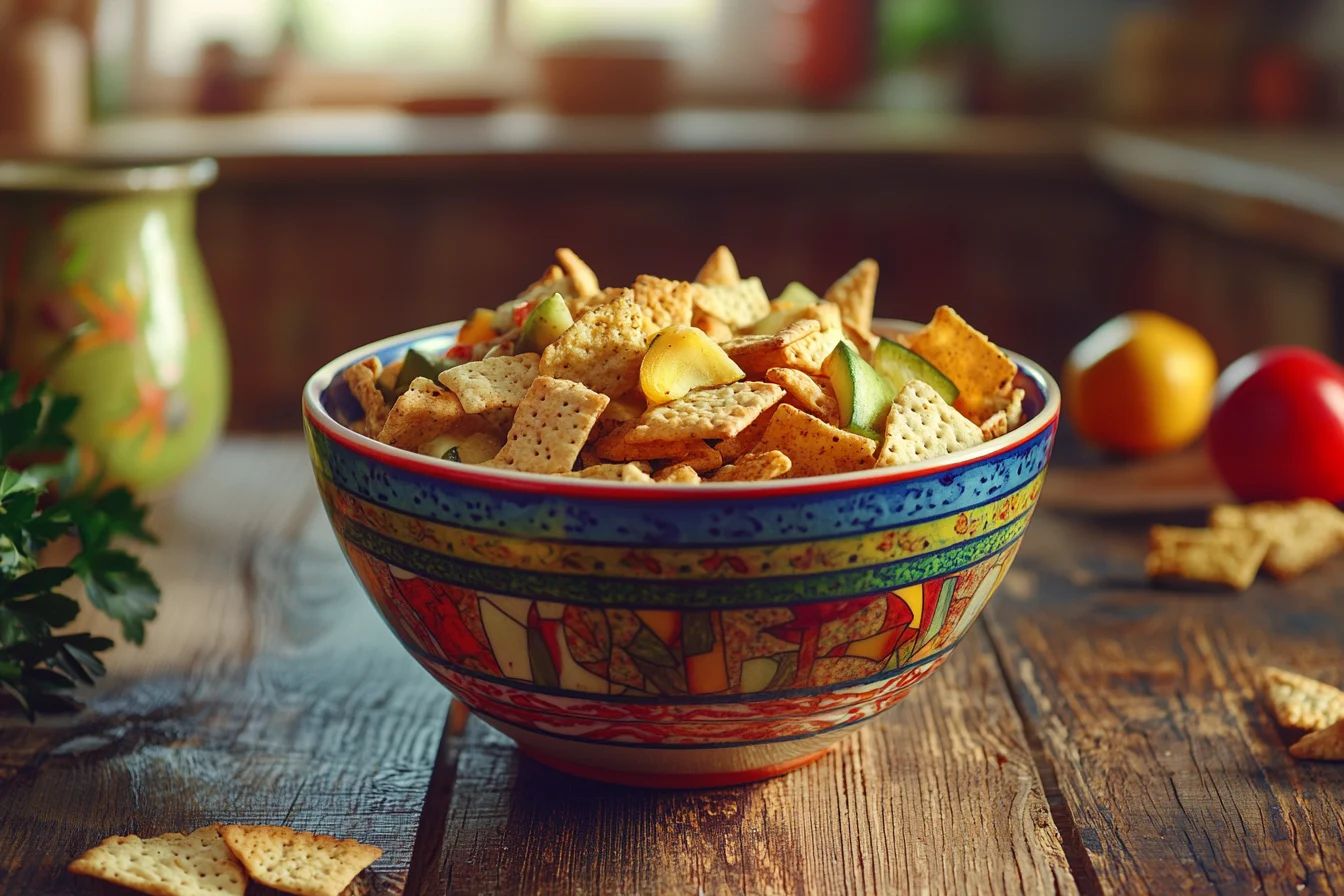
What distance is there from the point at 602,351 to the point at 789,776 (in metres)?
0.26

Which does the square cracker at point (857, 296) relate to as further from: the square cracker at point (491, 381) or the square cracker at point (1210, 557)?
the square cracker at point (1210, 557)

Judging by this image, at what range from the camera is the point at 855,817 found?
0.70 metres

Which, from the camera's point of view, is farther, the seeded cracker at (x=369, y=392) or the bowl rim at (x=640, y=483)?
the seeded cracker at (x=369, y=392)

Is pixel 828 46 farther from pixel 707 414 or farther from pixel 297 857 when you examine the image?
pixel 297 857

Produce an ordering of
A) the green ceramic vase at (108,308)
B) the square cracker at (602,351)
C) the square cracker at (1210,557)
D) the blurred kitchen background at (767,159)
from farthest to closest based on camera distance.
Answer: the blurred kitchen background at (767,159)
the green ceramic vase at (108,308)
the square cracker at (1210,557)
the square cracker at (602,351)

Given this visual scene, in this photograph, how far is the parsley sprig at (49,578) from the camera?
0.76 meters

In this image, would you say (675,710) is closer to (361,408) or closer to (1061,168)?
(361,408)

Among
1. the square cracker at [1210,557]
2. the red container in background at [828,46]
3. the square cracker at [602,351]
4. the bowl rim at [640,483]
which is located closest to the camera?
the bowl rim at [640,483]

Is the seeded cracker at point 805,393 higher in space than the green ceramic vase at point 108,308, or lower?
higher

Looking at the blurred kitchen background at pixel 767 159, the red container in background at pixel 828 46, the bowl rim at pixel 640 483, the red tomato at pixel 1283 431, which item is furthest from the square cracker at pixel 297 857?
the red container in background at pixel 828 46

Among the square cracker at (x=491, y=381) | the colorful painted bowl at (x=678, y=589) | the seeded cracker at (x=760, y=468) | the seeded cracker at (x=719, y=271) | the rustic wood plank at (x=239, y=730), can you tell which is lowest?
the rustic wood plank at (x=239, y=730)

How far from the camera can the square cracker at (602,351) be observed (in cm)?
71

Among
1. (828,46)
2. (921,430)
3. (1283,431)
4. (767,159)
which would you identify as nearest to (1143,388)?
(1283,431)

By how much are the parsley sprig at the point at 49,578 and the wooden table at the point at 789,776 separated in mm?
31
